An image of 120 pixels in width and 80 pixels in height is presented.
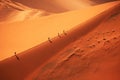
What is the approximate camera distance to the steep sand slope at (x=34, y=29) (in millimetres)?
6449

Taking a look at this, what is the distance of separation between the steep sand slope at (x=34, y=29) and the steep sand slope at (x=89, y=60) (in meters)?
1.50

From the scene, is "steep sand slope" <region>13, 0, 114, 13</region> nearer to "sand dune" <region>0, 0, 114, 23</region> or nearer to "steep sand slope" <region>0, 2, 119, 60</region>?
"sand dune" <region>0, 0, 114, 23</region>

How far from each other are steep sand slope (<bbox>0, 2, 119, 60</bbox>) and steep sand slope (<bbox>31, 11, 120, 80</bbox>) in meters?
1.50

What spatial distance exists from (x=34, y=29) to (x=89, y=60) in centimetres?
388

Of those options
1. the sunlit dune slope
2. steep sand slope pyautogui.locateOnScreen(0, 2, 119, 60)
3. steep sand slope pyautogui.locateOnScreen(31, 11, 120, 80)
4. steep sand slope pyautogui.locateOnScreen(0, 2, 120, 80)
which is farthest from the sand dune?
steep sand slope pyautogui.locateOnScreen(31, 11, 120, 80)

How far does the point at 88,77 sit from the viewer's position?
4.04 meters

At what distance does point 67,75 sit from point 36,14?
9080mm

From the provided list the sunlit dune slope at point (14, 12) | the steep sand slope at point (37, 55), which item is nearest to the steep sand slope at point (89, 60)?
the steep sand slope at point (37, 55)

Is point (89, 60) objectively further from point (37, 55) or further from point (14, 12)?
point (14, 12)

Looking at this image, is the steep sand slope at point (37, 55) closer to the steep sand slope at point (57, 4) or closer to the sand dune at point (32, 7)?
the sand dune at point (32, 7)

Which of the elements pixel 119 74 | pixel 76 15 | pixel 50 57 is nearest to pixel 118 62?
pixel 119 74

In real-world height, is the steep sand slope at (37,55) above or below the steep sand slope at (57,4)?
below

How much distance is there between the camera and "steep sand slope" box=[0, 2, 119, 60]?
6.45 meters

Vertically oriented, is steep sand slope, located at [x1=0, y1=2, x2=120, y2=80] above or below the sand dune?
below
